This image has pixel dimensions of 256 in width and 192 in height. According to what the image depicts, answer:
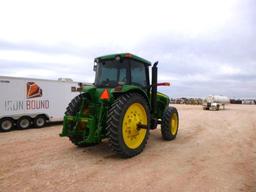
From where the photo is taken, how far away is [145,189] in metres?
4.02

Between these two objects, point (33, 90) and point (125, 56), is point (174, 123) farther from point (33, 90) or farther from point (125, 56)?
point (33, 90)

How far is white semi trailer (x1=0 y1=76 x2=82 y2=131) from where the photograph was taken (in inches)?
443

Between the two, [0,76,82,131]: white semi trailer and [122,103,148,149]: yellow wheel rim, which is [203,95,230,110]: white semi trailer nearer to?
[0,76,82,131]: white semi trailer

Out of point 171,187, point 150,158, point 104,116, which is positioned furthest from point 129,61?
point 171,187

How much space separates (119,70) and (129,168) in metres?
2.88

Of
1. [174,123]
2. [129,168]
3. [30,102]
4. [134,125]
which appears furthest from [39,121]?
[129,168]

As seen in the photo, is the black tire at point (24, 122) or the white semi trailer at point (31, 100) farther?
the black tire at point (24, 122)

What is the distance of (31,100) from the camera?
12.1 meters

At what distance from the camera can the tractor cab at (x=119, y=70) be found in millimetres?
6676

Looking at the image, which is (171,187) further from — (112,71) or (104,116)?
(112,71)

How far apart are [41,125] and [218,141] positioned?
29.3ft

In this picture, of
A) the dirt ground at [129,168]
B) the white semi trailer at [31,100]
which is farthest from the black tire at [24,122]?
the dirt ground at [129,168]

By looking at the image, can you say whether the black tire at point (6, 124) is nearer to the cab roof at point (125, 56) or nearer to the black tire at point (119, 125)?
the cab roof at point (125, 56)

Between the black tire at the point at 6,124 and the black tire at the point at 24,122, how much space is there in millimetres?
368
